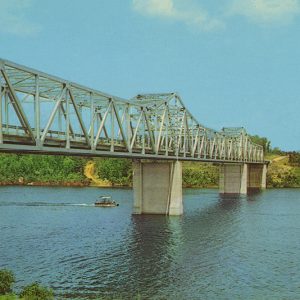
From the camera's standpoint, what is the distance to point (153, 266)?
43844mm

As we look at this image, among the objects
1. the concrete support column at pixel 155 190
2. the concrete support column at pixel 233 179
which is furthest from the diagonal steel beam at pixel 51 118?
the concrete support column at pixel 233 179

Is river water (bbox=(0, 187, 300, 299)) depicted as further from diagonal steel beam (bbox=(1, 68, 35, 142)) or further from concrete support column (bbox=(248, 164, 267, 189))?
concrete support column (bbox=(248, 164, 267, 189))

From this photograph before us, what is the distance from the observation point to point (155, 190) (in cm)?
8038

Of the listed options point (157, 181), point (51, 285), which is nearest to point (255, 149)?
point (157, 181)

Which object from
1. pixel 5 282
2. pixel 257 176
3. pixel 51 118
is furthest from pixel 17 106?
pixel 257 176

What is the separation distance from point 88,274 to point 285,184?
155m

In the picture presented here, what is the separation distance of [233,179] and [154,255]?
345 feet

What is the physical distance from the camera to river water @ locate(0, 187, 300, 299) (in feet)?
121

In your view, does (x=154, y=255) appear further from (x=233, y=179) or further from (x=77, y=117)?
(x=233, y=179)

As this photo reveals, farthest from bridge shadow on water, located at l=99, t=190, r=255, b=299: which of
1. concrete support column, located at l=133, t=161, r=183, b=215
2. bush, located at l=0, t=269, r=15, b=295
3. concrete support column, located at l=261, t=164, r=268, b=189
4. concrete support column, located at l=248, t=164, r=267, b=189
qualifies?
concrete support column, located at l=248, t=164, r=267, b=189

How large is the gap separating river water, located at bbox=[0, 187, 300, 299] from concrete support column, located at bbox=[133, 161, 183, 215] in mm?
2474

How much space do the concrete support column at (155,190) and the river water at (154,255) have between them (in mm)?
2474

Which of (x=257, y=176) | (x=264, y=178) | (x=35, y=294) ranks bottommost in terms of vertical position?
(x=264, y=178)

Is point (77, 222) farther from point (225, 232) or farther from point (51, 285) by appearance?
point (51, 285)
